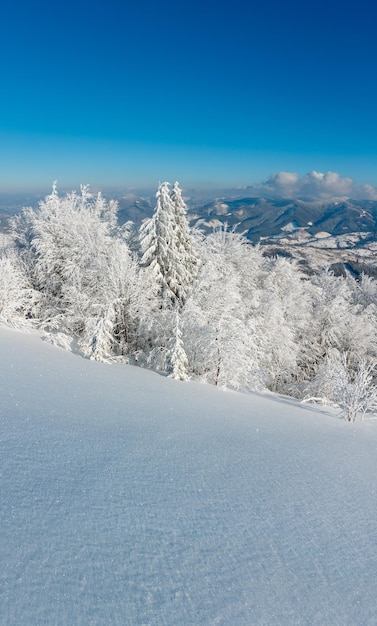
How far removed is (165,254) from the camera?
61.9 feet

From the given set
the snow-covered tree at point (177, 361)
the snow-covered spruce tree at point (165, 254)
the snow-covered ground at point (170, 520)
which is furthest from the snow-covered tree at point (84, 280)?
the snow-covered ground at point (170, 520)

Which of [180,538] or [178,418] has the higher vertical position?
[180,538]

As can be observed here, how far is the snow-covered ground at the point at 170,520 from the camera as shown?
297cm

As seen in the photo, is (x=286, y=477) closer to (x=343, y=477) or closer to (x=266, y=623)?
(x=343, y=477)

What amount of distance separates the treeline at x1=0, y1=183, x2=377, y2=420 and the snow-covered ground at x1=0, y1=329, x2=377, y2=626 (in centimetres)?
657

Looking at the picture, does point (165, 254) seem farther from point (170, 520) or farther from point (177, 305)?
point (170, 520)

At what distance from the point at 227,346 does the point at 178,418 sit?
7.47 m

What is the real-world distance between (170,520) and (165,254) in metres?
16.0

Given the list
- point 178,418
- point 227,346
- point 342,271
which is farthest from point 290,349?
point 342,271

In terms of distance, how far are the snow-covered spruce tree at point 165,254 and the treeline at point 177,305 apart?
0.07 metres

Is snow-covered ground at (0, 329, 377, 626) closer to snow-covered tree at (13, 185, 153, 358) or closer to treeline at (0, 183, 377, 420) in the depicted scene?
treeline at (0, 183, 377, 420)

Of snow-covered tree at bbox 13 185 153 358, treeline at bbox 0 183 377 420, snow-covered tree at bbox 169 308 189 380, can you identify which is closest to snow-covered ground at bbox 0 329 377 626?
snow-covered tree at bbox 169 308 189 380

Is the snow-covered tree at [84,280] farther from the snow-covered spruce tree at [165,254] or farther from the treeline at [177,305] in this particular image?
the snow-covered spruce tree at [165,254]

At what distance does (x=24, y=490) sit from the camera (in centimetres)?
407
